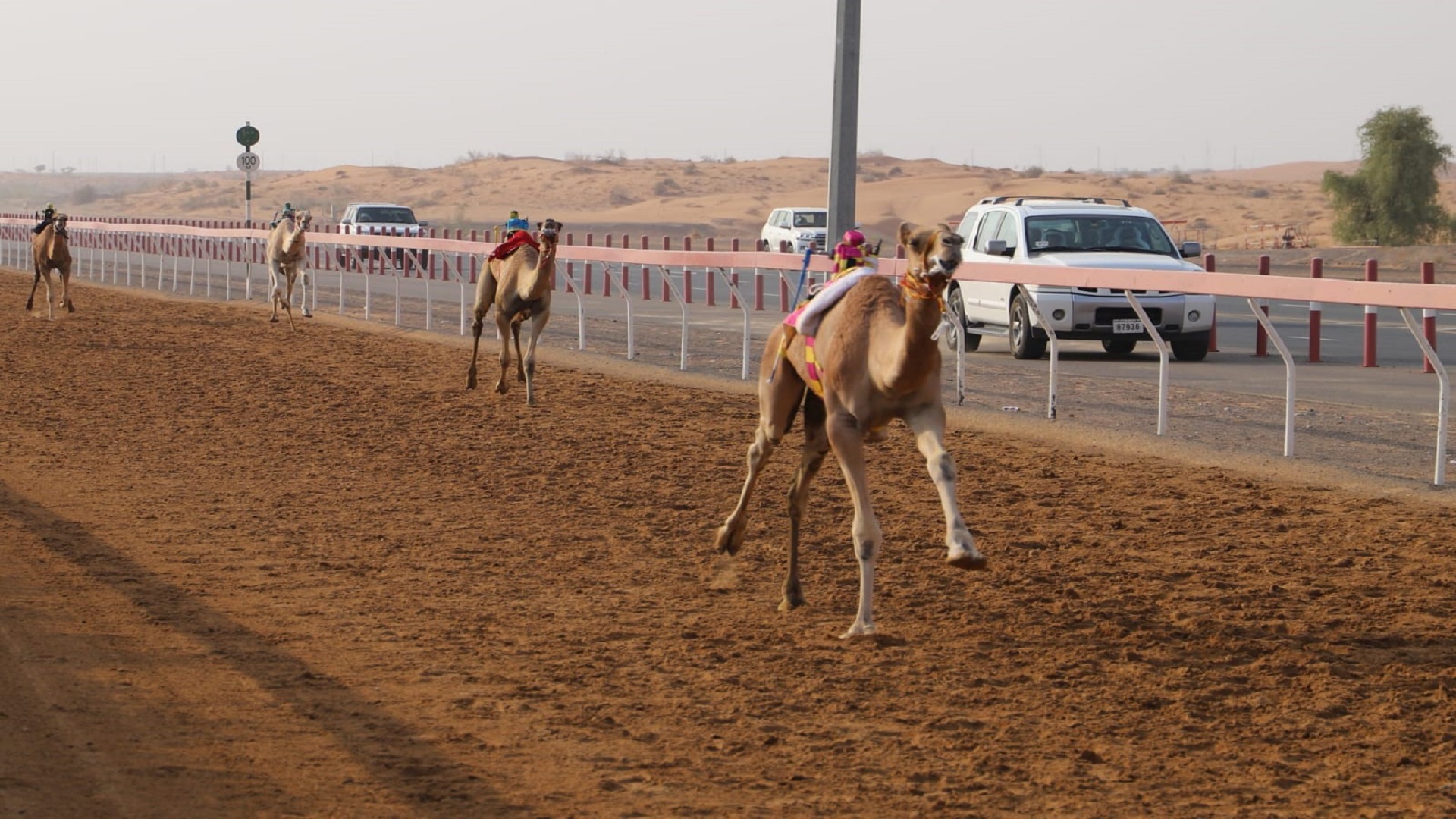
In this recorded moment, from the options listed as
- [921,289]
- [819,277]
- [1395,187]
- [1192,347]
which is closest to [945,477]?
[921,289]

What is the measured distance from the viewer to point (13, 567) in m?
8.61

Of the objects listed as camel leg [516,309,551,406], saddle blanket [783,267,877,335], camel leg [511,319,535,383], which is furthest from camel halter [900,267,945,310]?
camel leg [511,319,535,383]

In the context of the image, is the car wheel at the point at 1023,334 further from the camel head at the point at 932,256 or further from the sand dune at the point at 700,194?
the sand dune at the point at 700,194

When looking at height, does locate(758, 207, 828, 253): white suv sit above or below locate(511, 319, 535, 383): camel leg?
above

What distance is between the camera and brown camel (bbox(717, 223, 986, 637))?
22.0ft

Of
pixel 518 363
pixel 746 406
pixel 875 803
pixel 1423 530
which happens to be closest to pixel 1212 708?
pixel 875 803

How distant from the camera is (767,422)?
8.27 meters

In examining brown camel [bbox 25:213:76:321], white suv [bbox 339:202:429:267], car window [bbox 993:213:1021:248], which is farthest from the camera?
white suv [bbox 339:202:429:267]

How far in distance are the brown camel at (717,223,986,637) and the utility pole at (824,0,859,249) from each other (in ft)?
38.2

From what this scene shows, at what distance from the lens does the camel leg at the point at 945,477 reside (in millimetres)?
6293

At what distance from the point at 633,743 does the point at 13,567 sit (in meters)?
4.05

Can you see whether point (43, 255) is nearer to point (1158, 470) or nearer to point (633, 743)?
point (1158, 470)

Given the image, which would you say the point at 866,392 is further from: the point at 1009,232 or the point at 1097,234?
the point at 1009,232

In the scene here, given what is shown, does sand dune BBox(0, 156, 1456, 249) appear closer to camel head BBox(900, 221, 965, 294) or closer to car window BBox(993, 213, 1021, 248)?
car window BBox(993, 213, 1021, 248)
